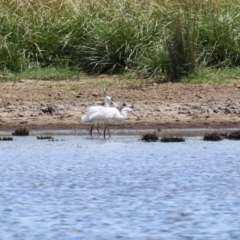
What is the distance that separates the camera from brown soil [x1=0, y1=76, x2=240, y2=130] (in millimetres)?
18281

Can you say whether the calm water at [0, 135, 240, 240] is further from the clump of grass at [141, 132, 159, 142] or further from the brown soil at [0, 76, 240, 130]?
the brown soil at [0, 76, 240, 130]

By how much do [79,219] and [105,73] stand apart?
11224 millimetres

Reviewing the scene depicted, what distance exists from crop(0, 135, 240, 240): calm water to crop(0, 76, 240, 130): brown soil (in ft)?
4.32

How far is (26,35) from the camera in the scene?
22109 mm

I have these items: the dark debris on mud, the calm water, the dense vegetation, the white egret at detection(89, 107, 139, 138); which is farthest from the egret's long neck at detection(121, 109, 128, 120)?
the dense vegetation

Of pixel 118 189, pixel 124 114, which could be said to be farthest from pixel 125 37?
pixel 118 189

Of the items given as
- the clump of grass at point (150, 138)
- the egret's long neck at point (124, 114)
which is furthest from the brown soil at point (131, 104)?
the clump of grass at point (150, 138)

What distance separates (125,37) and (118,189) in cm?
950

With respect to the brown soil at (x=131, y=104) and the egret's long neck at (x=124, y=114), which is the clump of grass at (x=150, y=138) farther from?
the brown soil at (x=131, y=104)

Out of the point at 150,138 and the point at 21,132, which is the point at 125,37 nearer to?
the point at 21,132

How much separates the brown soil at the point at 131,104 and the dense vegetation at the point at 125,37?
2.56ft

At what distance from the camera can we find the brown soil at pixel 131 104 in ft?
60.0

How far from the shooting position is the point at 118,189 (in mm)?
12227

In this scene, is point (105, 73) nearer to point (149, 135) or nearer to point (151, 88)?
point (151, 88)
